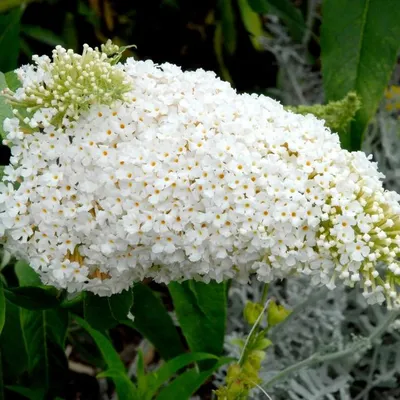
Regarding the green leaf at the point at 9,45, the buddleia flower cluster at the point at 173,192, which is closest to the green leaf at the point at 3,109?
the buddleia flower cluster at the point at 173,192

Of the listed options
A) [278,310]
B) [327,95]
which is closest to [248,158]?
[278,310]

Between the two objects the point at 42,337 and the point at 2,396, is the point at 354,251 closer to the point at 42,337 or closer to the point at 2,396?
the point at 42,337

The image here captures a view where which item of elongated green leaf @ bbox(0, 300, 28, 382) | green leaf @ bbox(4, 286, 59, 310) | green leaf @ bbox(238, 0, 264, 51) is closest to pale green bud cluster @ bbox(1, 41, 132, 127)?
green leaf @ bbox(4, 286, 59, 310)

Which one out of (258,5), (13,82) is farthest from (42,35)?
(13,82)

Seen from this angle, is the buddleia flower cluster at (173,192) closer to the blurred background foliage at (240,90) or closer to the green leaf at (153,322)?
the blurred background foliage at (240,90)

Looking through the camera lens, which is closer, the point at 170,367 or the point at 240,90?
the point at 170,367

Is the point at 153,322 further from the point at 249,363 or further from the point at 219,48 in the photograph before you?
the point at 219,48
